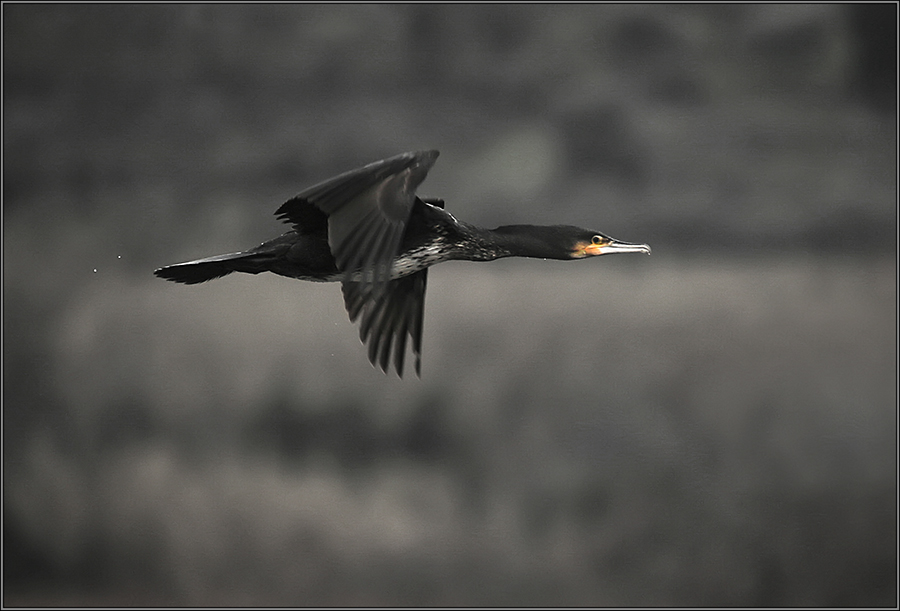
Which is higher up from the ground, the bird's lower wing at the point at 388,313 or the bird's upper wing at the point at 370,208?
the bird's upper wing at the point at 370,208

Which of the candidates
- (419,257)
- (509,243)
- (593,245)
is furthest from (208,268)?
(593,245)

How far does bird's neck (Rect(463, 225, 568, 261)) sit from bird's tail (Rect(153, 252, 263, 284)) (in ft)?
3.05

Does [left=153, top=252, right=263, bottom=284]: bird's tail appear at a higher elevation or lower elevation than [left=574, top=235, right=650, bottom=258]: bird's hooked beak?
lower

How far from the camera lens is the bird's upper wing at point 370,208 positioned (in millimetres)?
3717

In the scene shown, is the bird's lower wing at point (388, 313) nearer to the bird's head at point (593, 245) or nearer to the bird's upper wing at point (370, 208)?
the bird's head at point (593, 245)

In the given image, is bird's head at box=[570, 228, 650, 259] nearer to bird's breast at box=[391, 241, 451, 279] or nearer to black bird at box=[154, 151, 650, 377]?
black bird at box=[154, 151, 650, 377]

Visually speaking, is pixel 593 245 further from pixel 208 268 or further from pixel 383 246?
pixel 208 268

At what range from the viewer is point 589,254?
491cm

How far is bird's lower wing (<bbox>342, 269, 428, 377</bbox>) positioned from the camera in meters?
5.11

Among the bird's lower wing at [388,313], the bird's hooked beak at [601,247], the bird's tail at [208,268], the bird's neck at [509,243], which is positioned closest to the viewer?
the bird's tail at [208,268]

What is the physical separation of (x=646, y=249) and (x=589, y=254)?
266mm

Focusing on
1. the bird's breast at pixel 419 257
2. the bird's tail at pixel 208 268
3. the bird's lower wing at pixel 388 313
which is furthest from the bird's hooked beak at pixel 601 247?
the bird's tail at pixel 208 268

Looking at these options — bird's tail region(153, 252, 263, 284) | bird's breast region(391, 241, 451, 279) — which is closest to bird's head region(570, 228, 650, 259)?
bird's breast region(391, 241, 451, 279)

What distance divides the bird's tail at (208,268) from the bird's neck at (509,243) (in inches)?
36.6
